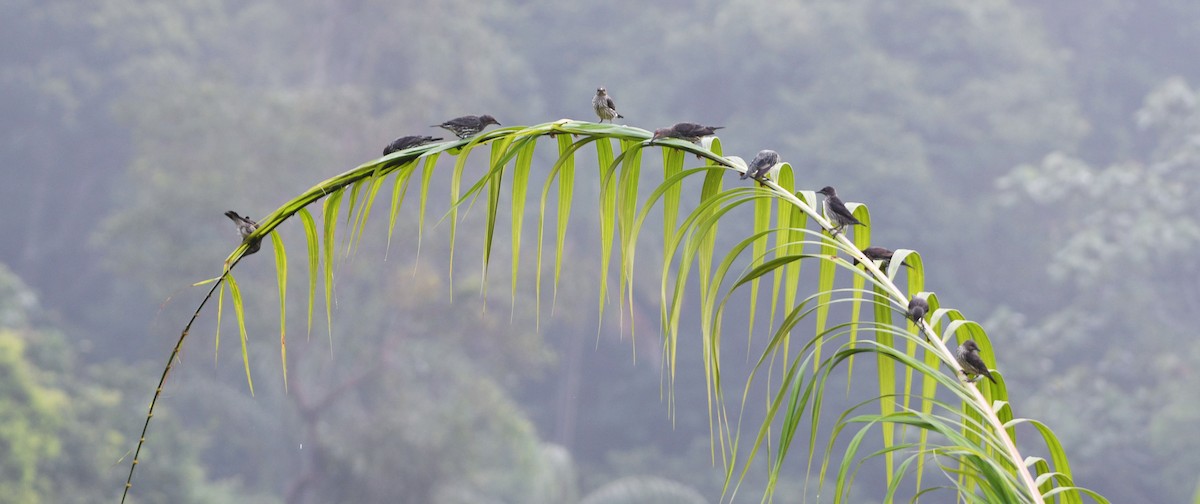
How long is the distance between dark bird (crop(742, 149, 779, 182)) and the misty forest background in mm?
10199

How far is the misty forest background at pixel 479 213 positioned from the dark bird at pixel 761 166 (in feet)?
33.5

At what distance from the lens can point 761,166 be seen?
116 cm

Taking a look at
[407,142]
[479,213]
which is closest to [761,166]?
[407,142]

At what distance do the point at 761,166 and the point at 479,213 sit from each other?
13472mm

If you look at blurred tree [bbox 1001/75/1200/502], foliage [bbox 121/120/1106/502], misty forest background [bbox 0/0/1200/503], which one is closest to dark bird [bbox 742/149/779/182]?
Answer: foliage [bbox 121/120/1106/502]

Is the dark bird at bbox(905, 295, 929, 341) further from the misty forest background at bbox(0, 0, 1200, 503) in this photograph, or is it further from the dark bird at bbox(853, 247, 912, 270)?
the misty forest background at bbox(0, 0, 1200, 503)

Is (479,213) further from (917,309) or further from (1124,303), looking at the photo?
(917,309)

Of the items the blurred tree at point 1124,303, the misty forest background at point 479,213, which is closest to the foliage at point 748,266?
the misty forest background at point 479,213

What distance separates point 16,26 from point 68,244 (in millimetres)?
3227

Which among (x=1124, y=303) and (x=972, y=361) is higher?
(x=1124, y=303)

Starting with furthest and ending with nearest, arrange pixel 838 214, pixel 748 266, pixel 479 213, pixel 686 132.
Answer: pixel 479 213, pixel 838 214, pixel 686 132, pixel 748 266

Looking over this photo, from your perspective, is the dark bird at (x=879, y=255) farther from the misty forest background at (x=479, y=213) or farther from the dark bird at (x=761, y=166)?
the misty forest background at (x=479, y=213)

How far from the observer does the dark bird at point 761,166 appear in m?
1.13

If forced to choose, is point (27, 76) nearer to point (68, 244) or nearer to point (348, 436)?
point (68, 244)
